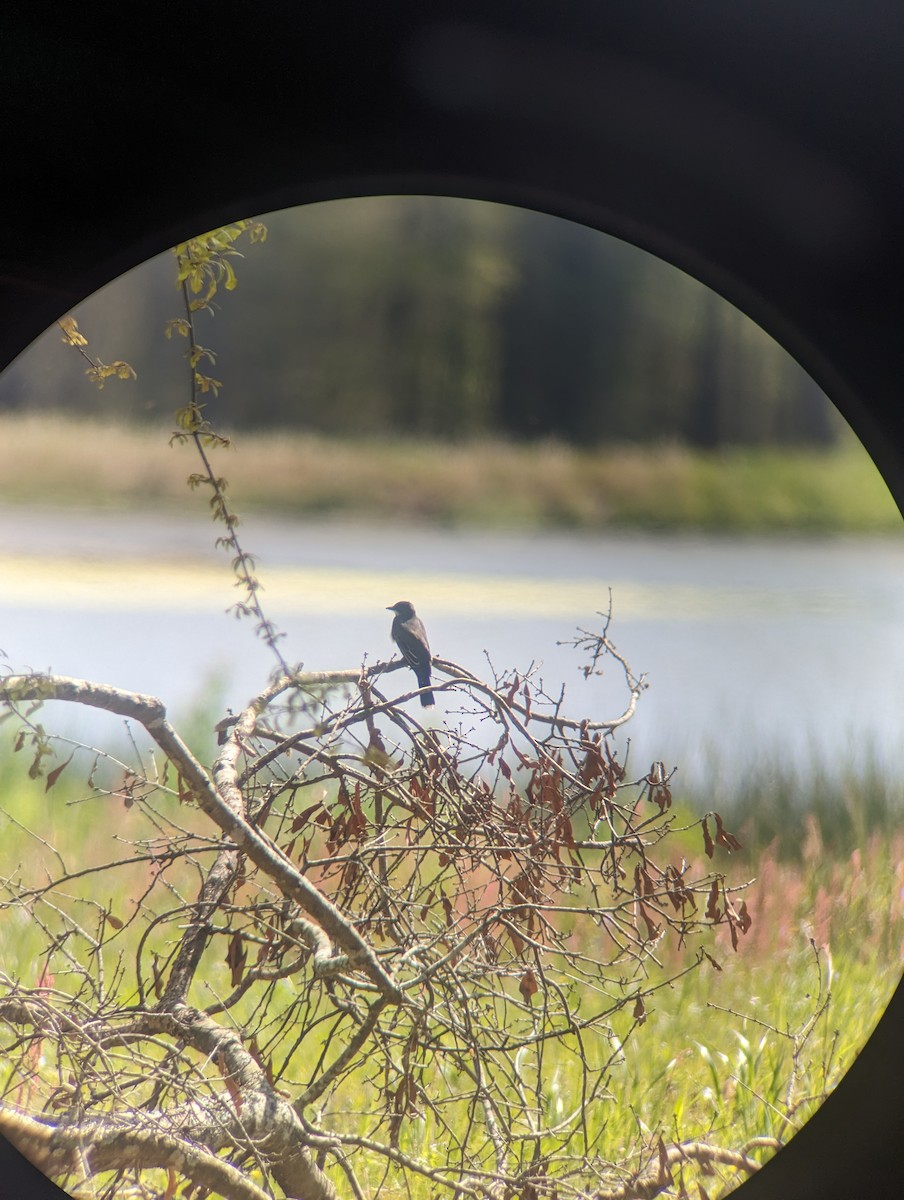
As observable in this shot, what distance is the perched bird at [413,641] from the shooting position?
83 centimetres

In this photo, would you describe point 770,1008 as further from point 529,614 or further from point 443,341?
point 443,341

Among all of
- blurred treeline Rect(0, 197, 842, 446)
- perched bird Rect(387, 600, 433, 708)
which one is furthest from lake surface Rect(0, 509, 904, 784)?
blurred treeline Rect(0, 197, 842, 446)

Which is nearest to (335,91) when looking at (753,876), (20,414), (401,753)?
(20,414)

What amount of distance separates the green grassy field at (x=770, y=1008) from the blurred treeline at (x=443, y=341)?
41cm

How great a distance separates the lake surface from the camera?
81cm

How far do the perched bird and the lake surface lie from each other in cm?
1

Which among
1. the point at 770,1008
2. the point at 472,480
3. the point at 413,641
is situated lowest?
the point at 770,1008

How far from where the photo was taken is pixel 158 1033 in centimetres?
82

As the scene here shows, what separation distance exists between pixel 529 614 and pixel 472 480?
144mm

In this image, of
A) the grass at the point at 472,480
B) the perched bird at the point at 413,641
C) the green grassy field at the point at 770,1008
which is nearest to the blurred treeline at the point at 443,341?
the grass at the point at 472,480

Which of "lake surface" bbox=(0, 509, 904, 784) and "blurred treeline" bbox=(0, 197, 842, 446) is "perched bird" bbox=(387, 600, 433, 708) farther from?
"blurred treeline" bbox=(0, 197, 842, 446)

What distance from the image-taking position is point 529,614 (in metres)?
0.85

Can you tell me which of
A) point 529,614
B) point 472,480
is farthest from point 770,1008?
point 472,480

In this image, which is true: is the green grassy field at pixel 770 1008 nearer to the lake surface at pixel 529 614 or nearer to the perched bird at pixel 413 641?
the lake surface at pixel 529 614
